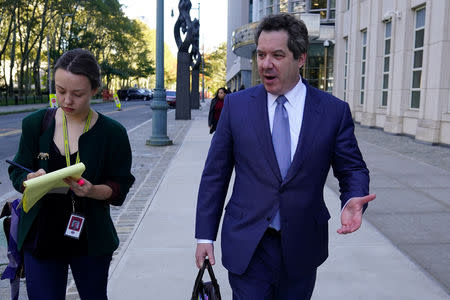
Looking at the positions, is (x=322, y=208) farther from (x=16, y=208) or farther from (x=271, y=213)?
(x=16, y=208)

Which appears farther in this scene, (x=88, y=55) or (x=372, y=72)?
(x=372, y=72)

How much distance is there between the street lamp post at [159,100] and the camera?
13.6m

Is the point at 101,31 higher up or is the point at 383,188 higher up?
the point at 101,31

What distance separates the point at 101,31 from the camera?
58.5m

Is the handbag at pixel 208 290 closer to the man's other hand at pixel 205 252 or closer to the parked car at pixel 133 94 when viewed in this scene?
the man's other hand at pixel 205 252

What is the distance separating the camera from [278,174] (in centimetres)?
217

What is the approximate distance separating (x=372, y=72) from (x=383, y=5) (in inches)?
109

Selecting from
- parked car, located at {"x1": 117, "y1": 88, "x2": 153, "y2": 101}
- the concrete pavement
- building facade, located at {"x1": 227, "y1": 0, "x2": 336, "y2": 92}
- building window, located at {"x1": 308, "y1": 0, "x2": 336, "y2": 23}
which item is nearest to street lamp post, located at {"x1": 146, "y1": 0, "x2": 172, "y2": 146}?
the concrete pavement

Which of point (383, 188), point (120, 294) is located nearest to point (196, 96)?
point (383, 188)

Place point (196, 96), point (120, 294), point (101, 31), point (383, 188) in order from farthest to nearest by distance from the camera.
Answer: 1. point (101, 31)
2. point (196, 96)
3. point (383, 188)
4. point (120, 294)

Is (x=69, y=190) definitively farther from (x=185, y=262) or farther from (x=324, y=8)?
(x=324, y=8)

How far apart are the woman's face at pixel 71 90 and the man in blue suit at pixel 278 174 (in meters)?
0.69

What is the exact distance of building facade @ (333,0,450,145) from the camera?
1391cm

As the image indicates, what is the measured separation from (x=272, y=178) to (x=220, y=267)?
254 cm
